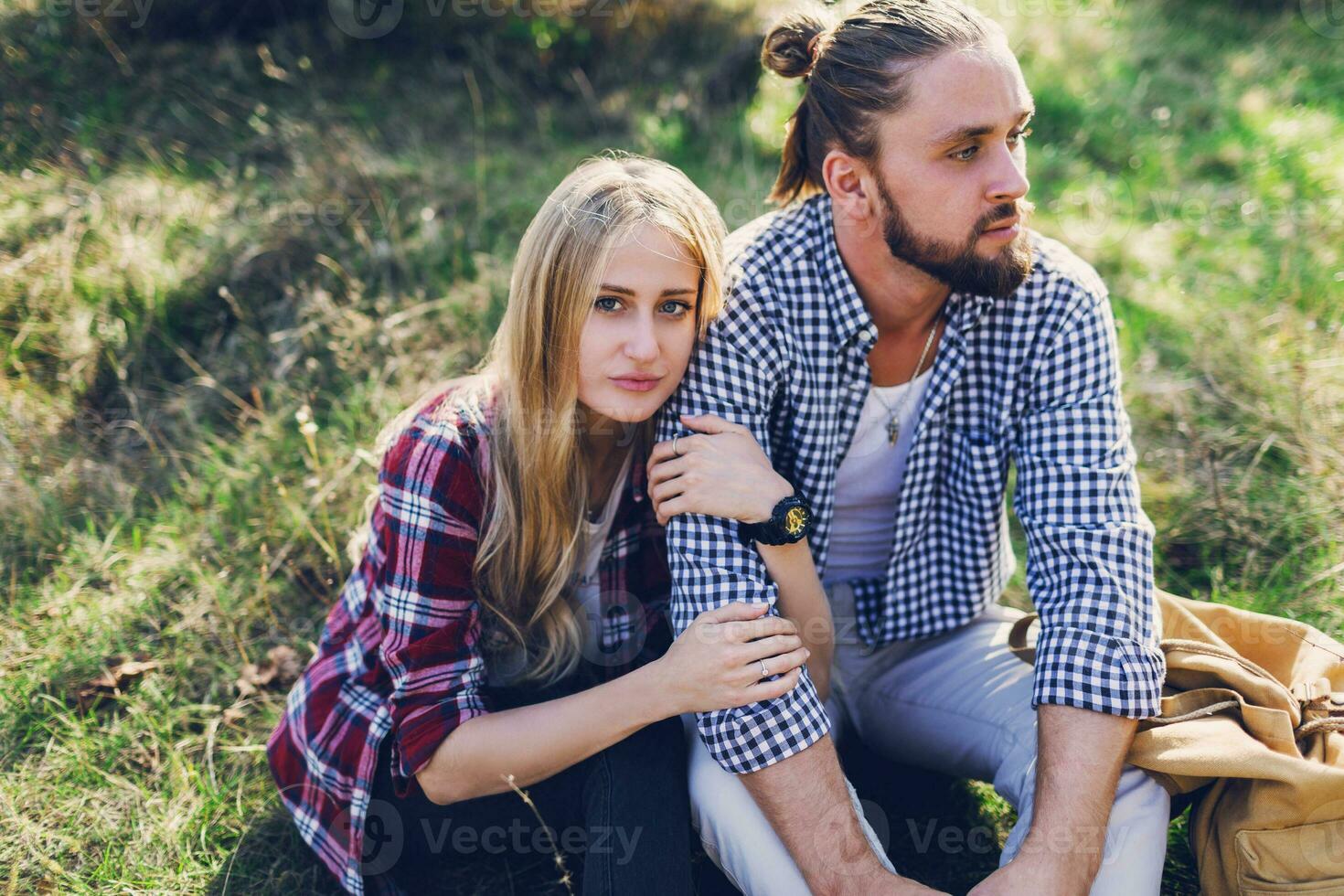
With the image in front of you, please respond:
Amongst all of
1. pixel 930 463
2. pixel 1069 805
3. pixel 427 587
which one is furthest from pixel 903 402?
pixel 427 587

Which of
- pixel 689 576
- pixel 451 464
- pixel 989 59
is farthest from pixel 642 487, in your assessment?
pixel 989 59

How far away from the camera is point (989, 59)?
2.53 metres

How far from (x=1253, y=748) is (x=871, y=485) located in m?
1.12

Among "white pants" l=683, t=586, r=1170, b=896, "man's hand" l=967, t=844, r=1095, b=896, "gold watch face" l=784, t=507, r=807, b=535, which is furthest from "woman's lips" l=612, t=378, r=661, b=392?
"man's hand" l=967, t=844, r=1095, b=896

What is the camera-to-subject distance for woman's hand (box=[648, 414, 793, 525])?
2.33 m

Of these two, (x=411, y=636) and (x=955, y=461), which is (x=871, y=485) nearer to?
(x=955, y=461)

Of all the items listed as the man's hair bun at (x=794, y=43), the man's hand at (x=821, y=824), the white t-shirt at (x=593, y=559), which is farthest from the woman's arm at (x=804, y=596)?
the man's hair bun at (x=794, y=43)

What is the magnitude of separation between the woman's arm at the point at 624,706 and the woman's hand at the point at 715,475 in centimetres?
23

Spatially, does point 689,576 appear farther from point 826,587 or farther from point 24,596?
point 24,596

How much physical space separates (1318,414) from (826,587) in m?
2.04

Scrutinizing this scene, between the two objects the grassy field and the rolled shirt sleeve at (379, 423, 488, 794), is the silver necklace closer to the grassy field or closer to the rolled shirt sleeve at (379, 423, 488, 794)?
the grassy field

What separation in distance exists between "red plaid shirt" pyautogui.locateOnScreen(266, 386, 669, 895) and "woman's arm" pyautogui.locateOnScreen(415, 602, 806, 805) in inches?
3.0

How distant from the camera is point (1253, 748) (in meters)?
2.07

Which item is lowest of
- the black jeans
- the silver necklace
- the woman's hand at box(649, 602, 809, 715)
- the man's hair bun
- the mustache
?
the black jeans
